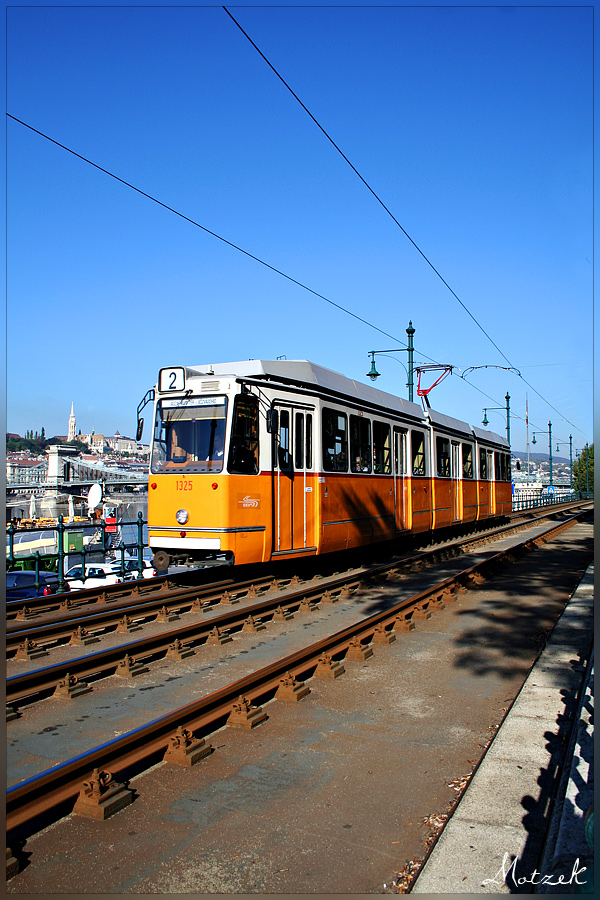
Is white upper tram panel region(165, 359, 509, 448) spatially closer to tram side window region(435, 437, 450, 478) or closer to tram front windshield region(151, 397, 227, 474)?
tram front windshield region(151, 397, 227, 474)

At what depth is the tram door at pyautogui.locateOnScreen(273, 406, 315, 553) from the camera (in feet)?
37.2

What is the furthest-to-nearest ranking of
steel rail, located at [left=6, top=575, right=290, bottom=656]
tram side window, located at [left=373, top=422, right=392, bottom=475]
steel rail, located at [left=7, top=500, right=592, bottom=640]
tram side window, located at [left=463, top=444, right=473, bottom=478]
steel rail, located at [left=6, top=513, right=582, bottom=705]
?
tram side window, located at [left=463, top=444, right=473, bottom=478]
tram side window, located at [left=373, top=422, right=392, bottom=475]
steel rail, located at [left=7, top=500, right=592, bottom=640]
steel rail, located at [left=6, top=575, right=290, bottom=656]
steel rail, located at [left=6, top=513, right=582, bottom=705]

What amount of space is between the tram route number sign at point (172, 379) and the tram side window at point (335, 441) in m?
2.75

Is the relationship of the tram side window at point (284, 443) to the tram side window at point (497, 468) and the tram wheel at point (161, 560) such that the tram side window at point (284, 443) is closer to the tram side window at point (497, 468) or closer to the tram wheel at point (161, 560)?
the tram wheel at point (161, 560)

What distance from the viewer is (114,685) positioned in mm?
6430

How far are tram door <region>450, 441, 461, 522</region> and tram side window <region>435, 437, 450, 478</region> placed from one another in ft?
1.69

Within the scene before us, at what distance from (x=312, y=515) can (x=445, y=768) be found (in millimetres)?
7550

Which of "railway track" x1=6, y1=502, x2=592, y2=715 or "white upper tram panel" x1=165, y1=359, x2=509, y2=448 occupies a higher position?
"white upper tram panel" x1=165, y1=359, x2=509, y2=448

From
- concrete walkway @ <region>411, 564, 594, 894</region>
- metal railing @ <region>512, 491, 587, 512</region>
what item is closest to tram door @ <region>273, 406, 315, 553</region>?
concrete walkway @ <region>411, 564, 594, 894</region>

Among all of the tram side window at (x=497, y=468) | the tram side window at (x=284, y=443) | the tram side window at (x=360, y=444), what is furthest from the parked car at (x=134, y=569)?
the tram side window at (x=497, y=468)

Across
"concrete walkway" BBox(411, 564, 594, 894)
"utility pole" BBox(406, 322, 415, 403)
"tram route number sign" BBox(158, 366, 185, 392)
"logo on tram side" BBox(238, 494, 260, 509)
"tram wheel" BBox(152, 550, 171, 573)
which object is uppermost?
"utility pole" BBox(406, 322, 415, 403)

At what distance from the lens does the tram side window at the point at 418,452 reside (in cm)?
1781

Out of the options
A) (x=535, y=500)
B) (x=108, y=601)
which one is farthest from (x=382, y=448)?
(x=535, y=500)

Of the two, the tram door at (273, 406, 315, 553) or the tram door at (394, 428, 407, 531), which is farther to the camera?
the tram door at (394, 428, 407, 531)
